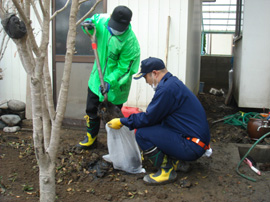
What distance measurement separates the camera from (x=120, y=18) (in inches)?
128

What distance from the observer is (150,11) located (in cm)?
468

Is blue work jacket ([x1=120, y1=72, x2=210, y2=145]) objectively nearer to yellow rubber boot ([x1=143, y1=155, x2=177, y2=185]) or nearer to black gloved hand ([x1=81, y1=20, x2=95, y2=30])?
yellow rubber boot ([x1=143, y1=155, x2=177, y2=185])

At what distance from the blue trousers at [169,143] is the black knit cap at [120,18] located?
120 cm

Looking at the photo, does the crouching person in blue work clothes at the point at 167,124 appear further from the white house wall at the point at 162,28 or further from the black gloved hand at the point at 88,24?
the white house wall at the point at 162,28

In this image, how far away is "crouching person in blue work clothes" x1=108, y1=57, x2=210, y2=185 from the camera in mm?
2971

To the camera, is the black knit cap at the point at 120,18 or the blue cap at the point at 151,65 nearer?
the blue cap at the point at 151,65

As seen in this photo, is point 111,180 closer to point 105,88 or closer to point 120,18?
point 105,88

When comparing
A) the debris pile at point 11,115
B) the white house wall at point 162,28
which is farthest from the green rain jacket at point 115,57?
the debris pile at point 11,115

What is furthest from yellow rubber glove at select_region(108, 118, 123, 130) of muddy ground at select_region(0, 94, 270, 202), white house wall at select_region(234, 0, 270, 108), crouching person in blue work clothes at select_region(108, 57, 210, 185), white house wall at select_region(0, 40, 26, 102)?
white house wall at select_region(234, 0, 270, 108)

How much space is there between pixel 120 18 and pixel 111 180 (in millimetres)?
1809

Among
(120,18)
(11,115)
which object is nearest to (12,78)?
(11,115)

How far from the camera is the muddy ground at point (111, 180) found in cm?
289

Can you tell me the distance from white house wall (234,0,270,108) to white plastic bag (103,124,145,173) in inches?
139

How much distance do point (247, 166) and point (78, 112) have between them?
2.92 meters
